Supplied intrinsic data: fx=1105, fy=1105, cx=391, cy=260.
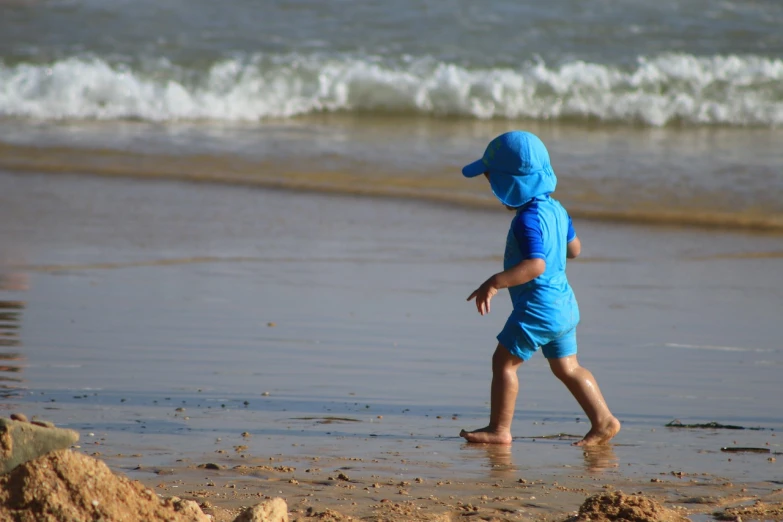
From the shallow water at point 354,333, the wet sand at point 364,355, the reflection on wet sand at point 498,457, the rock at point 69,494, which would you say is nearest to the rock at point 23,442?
the rock at point 69,494

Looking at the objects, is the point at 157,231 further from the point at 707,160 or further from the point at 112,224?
the point at 707,160

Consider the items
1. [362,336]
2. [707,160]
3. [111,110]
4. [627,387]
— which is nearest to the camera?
[627,387]

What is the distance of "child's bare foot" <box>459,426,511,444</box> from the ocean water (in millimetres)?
5352

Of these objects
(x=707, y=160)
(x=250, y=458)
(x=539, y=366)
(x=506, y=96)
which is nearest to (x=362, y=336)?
(x=539, y=366)

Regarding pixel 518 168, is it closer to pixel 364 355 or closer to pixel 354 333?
pixel 364 355

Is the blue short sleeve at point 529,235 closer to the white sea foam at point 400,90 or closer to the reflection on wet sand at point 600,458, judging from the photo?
the reflection on wet sand at point 600,458

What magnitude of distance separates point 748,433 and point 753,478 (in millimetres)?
586

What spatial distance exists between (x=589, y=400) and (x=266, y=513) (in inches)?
68.9

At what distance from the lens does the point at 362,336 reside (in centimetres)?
507

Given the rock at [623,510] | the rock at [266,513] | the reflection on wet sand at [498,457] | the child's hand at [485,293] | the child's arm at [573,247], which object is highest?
the child's arm at [573,247]

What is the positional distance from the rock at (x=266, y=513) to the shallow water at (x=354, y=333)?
2.85 feet

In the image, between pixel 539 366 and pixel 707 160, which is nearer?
pixel 539 366

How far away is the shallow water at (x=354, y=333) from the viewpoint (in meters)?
3.65

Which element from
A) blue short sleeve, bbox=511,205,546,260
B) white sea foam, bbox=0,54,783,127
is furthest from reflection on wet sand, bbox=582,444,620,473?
white sea foam, bbox=0,54,783,127
